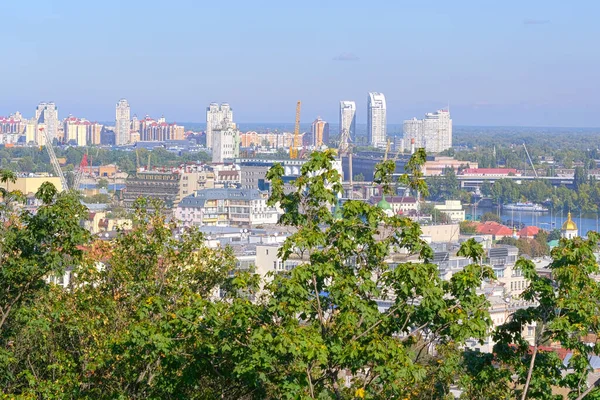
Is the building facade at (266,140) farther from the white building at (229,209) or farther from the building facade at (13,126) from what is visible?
the white building at (229,209)

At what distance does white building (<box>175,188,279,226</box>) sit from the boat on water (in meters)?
17.9

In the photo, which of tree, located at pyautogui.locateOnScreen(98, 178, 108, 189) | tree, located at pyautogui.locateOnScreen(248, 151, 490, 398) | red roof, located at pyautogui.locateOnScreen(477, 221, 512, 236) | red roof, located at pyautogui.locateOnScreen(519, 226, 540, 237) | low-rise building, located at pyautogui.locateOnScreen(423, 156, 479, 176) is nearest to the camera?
tree, located at pyautogui.locateOnScreen(248, 151, 490, 398)

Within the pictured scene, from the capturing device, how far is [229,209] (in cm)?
4338

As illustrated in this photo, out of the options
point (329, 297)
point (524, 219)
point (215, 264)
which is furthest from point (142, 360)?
point (524, 219)

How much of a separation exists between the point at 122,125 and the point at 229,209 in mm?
70046

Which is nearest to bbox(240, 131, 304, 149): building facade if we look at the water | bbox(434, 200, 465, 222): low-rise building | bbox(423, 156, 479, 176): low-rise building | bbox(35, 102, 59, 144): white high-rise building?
bbox(35, 102, 59, 144): white high-rise building

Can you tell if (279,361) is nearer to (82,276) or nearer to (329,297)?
(329,297)

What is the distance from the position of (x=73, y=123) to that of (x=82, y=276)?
10225 centimetres

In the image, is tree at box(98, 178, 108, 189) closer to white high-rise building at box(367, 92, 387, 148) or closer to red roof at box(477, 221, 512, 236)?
red roof at box(477, 221, 512, 236)

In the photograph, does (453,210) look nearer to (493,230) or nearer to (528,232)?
(493,230)

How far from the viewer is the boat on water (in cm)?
5891

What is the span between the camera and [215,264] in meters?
7.50

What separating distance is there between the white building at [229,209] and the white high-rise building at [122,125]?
A: 67.3 meters

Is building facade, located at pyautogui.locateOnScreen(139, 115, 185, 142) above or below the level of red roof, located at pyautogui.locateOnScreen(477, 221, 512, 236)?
above
